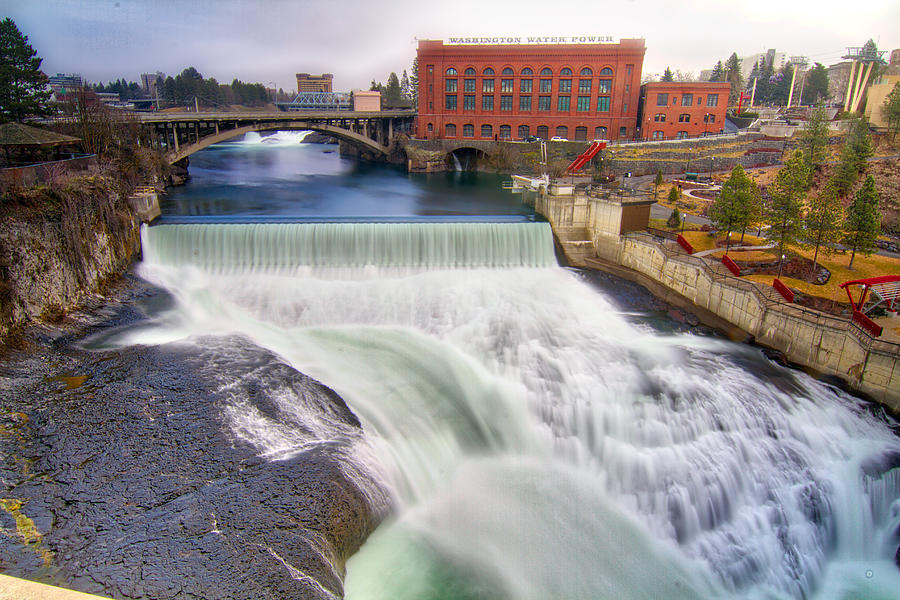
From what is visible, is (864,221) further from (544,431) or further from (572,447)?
(544,431)

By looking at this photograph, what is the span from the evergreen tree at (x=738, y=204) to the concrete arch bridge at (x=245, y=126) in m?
44.3

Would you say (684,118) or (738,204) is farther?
(684,118)

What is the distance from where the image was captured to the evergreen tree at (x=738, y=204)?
86.3 feet

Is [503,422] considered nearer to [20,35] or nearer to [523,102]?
[20,35]

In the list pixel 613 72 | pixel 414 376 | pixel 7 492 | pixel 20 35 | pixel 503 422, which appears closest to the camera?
pixel 7 492

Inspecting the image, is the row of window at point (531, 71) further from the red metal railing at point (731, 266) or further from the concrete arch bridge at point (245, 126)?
the red metal railing at point (731, 266)

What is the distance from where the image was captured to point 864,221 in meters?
22.7

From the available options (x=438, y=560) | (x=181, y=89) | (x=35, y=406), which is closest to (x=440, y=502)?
(x=438, y=560)

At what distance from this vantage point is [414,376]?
728 inches

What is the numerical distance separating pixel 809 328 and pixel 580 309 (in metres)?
8.69

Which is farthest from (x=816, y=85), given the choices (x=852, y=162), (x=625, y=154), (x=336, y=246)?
(x=336, y=246)

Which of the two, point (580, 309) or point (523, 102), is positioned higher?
point (523, 102)

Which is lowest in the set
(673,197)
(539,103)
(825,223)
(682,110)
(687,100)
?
(673,197)

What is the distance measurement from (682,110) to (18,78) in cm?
6492
